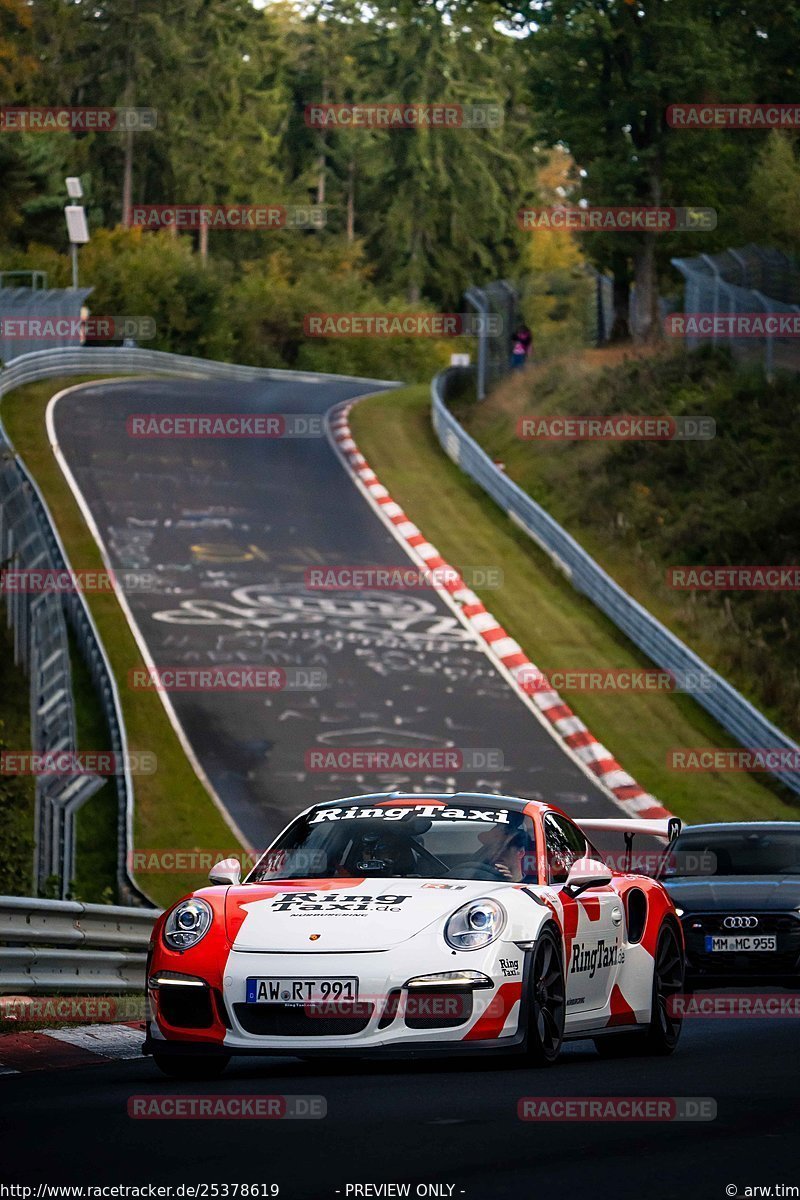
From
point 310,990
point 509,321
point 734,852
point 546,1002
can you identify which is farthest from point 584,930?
point 509,321

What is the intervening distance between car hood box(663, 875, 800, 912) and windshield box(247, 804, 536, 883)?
4593 mm

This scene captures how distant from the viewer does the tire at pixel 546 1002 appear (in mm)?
8570

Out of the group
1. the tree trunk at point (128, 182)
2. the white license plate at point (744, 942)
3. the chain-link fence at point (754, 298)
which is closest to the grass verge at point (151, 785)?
the white license plate at point (744, 942)

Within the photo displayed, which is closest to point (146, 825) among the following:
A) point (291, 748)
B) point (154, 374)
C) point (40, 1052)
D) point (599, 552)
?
point (291, 748)

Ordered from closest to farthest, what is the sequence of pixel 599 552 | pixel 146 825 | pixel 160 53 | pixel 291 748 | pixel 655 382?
pixel 146 825
pixel 291 748
pixel 599 552
pixel 655 382
pixel 160 53

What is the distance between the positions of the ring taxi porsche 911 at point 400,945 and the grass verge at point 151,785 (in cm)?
1179

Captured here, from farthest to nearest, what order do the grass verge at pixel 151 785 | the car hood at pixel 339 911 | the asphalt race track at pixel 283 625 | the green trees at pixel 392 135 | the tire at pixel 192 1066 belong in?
the green trees at pixel 392 135 < the asphalt race track at pixel 283 625 < the grass verge at pixel 151 785 < the tire at pixel 192 1066 < the car hood at pixel 339 911

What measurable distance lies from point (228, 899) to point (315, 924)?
1.80 feet

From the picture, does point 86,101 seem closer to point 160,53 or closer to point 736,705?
point 160,53

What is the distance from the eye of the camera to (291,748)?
83.5 ft

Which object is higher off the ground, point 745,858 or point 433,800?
point 433,800

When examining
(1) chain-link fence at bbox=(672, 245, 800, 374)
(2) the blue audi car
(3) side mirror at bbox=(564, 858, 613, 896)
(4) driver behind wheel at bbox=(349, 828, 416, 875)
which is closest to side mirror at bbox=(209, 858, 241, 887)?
(4) driver behind wheel at bbox=(349, 828, 416, 875)

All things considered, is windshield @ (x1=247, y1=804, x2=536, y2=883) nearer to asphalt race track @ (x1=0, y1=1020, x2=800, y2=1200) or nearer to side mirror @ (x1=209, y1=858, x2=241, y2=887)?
side mirror @ (x1=209, y1=858, x2=241, y2=887)

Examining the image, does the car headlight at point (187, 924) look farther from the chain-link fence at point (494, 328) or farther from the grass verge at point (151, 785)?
the chain-link fence at point (494, 328)
